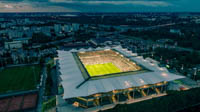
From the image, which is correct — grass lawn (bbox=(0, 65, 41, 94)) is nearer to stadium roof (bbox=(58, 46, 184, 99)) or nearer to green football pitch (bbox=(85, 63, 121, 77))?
stadium roof (bbox=(58, 46, 184, 99))

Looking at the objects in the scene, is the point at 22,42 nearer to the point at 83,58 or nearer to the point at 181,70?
the point at 83,58

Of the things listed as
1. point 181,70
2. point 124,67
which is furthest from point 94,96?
point 181,70

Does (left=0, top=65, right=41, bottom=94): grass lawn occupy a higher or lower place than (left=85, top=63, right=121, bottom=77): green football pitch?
lower

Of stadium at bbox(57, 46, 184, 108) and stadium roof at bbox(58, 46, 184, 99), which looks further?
stadium at bbox(57, 46, 184, 108)

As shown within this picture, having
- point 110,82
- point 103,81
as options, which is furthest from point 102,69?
point 110,82

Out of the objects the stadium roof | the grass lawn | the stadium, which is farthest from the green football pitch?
the grass lawn

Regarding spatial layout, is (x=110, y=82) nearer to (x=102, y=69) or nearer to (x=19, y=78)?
(x=102, y=69)

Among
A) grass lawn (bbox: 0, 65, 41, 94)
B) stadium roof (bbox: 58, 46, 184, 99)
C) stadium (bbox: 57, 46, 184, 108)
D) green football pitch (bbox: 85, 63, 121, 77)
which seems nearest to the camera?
stadium roof (bbox: 58, 46, 184, 99)
